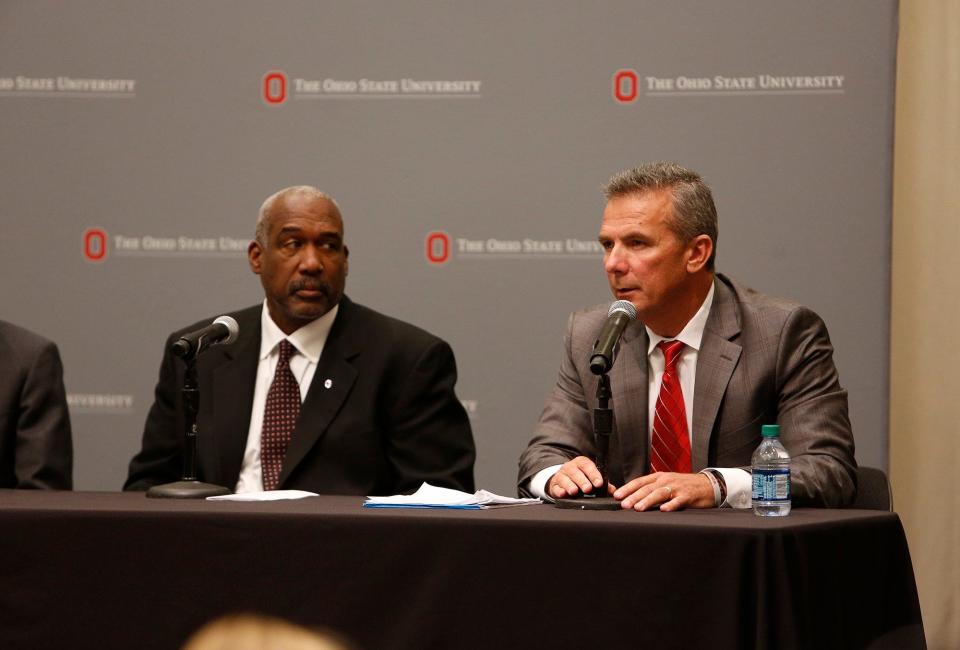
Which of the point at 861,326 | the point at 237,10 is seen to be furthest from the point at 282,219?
the point at 861,326

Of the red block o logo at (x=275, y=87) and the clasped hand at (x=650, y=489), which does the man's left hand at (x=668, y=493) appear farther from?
the red block o logo at (x=275, y=87)

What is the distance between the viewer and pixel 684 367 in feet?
11.5

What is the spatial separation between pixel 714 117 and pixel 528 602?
2.92 m

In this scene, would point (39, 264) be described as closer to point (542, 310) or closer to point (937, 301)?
point (542, 310)

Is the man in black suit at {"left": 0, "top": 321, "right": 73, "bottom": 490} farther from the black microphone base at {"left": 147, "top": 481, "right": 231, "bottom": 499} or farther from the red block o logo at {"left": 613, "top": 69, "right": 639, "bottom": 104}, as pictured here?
the red block o logo at {"left": 613, "top": 69, "right": 639, "bottom": 104}

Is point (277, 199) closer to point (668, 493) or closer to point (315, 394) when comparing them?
point (315, 394)

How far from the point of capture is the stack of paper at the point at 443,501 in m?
2.76

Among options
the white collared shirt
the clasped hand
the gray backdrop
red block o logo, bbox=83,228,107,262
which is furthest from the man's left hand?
red block o logo, bbox=83,228,107,262

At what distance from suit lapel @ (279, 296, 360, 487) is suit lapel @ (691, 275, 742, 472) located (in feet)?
3.96

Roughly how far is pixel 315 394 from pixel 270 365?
230mm

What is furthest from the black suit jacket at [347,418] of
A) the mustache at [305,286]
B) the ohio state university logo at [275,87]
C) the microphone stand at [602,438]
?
the ohio state university logo at [275,87]

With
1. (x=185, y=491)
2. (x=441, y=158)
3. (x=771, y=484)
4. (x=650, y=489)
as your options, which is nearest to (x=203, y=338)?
(x=185, y=491)

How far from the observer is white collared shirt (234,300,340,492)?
3.96 metres

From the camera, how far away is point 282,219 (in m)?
4.20
